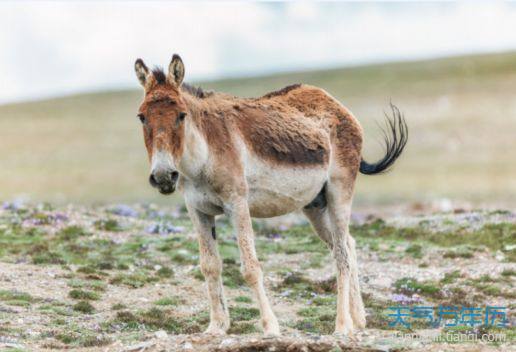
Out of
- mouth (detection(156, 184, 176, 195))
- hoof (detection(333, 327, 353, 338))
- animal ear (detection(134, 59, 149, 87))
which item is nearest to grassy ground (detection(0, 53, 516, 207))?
hoof (detection(333, 327, 353, 338))

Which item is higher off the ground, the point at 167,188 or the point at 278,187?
the point at 278,187

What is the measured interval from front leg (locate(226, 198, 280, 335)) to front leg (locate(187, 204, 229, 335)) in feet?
2.60

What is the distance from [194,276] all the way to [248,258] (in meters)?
8.17

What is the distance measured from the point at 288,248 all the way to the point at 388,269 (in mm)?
3742

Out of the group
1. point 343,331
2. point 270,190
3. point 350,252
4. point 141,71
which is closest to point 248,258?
point 270,190

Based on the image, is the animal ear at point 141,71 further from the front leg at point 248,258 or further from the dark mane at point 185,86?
the front leg at point 248,258

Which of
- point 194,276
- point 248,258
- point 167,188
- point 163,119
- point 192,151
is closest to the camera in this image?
point 167,188

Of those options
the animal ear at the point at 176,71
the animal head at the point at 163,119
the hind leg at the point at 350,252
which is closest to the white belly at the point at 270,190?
the hind leg at the point at 350,252

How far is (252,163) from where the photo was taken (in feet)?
46.8

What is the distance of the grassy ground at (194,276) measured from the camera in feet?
51.7

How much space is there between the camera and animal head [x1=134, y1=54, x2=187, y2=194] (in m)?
12.3

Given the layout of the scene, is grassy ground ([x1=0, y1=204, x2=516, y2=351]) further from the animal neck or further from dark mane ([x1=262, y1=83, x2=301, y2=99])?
dark mane ([x1=262, y1=83, x2=301, y2=99])

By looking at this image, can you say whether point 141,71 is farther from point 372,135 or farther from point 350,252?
point 372,135

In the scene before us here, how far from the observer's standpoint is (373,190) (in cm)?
6750
